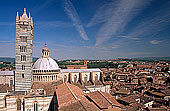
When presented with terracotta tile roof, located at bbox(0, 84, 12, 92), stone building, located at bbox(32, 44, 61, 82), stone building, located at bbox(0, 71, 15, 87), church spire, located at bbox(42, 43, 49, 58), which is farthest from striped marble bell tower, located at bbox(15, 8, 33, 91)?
stone building, located at bbox(0, 71, 15, 87)

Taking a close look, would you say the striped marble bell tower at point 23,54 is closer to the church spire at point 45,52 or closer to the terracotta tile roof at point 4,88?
the terracotta tile roof at point 4,88

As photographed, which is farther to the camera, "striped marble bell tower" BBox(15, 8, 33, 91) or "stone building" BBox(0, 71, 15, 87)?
"stone building" BBox(0, 71, 15, 87)

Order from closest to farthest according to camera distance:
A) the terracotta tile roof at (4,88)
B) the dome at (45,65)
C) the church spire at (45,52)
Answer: the terracotta tile roof at (4,88)
the dome at (45,65)
the church spire at (45,52)

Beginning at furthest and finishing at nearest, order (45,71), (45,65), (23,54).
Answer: (45,65) → (45,71) → (23,54)

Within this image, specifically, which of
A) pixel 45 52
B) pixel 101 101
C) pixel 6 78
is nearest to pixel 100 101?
pixel 101 101

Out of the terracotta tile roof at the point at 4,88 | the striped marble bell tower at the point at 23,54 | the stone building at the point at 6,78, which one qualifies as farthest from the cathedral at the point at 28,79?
the terracotta tile roof at the point at 4,88

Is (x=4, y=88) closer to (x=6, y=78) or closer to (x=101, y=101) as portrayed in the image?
(x=6, y=78)

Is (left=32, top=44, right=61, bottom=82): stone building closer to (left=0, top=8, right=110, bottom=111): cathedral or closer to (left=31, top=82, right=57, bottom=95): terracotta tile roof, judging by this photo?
(left=0, top=8, right=110, bottom=111): cathedral

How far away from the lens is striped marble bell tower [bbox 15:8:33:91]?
101ft

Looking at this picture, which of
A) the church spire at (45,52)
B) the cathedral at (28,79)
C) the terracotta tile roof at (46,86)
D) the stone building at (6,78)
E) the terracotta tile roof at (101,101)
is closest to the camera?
the terracotta tile roof at (101,101)

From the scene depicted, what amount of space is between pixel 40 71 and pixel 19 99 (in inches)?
321

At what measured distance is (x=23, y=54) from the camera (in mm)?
30938

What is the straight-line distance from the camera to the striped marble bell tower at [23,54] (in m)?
30.7

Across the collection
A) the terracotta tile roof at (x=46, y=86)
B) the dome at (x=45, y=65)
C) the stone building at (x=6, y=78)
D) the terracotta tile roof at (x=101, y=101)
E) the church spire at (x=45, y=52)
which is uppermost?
the church spire at (x=45, y=52)
